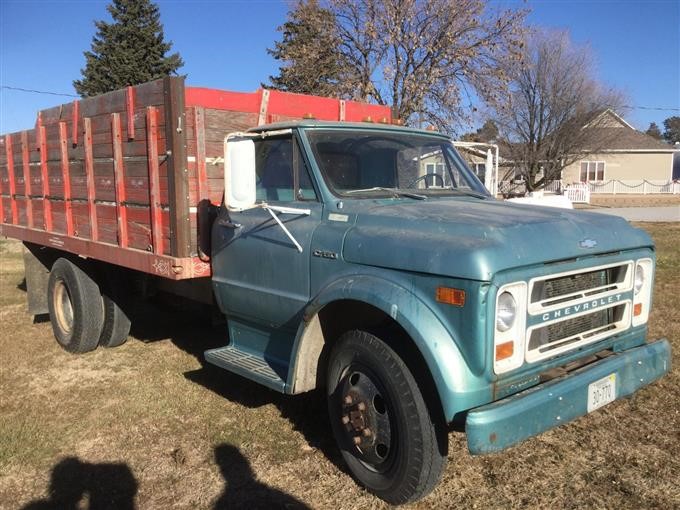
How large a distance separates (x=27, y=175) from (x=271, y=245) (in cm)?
403

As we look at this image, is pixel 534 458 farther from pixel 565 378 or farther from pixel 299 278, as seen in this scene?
pixel 299 278

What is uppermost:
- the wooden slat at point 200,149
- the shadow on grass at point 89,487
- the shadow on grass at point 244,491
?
the wooden slat at point 200,149

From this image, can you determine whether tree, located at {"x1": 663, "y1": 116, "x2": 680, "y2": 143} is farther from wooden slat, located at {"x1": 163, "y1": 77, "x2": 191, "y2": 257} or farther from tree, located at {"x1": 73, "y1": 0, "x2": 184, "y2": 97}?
wooden slat, located at {"x1": 163, "y1": 77, "x2": 191, "y2": 257}

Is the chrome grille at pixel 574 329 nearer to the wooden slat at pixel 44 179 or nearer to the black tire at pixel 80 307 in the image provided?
the black tire at pixel 80 307

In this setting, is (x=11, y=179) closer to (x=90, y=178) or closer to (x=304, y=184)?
(x=90, y=178)

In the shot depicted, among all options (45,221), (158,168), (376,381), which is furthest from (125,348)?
(376,381)

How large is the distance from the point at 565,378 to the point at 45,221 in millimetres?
5515

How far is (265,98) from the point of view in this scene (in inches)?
195

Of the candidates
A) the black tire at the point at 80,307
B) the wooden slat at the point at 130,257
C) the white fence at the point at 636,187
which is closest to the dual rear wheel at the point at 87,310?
the black tire at the point at 80,307

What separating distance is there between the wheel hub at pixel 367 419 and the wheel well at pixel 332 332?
0.91 feet

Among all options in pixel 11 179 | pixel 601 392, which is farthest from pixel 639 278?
pixel 11 179

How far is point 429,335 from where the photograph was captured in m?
2.86

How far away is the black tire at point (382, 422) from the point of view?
3020 millimetres

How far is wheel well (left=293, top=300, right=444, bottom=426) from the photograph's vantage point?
325cm
